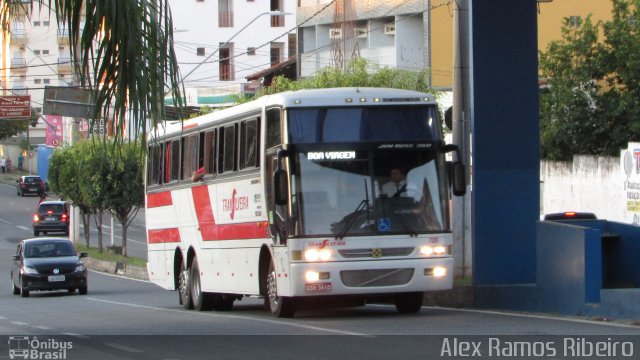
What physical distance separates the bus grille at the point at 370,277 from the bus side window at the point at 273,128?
89.7 inches

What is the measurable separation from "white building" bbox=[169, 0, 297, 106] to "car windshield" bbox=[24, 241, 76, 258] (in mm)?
50396

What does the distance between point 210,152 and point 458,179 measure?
5.90 m

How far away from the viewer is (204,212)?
22.7 metres

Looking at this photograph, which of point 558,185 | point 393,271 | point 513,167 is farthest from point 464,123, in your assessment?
point 558,185

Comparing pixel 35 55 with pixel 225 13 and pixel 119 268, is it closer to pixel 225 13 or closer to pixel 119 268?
pixel 119 268

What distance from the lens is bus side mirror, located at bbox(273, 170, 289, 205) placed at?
17.5m

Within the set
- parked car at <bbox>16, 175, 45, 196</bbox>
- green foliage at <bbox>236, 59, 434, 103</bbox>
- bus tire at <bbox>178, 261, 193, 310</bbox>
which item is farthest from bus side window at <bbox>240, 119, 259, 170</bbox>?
parked car at <bbox>16, 175, 45, 196</bbox>

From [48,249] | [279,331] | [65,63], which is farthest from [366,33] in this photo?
[279,331]

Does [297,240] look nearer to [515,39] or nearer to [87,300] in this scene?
[515,39]

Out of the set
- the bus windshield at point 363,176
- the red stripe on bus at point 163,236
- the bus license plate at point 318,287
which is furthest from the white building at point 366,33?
the bus license plate at point 318,287

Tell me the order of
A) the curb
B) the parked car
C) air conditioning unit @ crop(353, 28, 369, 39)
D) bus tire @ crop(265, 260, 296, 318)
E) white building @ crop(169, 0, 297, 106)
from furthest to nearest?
white building @ crop(169, 0, 297, 106)
the parked car
air conditioning unit @ crop(353, 28, 369, 39)
the curb
bus tire @ crop(265, 260, 296, 318)

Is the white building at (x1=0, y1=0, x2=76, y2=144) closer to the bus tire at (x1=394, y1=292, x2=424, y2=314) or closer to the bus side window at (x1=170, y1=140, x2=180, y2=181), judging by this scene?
the bus side window at (x1=170, y1=140, x2=180, y2=181)

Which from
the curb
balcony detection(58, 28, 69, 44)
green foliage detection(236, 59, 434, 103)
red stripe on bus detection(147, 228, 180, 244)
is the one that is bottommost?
the curb

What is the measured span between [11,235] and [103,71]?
2147 inches
